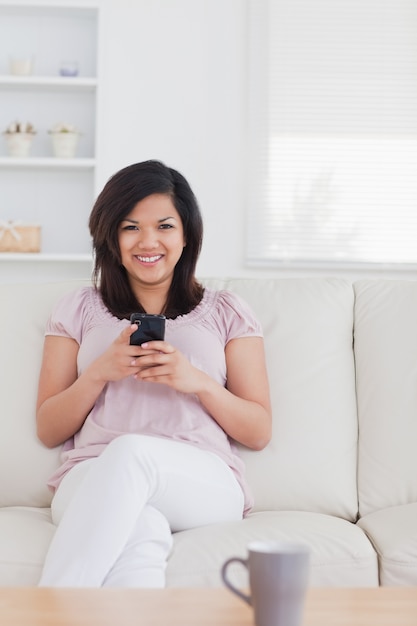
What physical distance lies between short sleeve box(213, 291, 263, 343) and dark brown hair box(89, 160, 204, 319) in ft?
0.24

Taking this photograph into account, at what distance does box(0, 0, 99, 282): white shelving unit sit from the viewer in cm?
414

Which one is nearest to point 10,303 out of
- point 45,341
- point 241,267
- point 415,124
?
point 45,341

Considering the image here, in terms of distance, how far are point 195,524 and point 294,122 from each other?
9.33 ft

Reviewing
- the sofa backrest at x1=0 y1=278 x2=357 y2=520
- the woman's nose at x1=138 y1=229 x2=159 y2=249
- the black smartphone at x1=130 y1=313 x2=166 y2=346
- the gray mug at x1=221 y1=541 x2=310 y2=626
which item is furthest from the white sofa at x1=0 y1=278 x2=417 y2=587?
the gray mug at x1=221 y1=541 x2=310 y2=626

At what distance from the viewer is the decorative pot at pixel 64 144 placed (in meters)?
4.01

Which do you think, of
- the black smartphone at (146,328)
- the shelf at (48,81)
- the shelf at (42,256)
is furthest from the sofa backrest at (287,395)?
the shelf at (48,81)

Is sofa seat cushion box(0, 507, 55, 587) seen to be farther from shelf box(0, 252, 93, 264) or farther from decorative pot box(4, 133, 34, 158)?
decorative pot box(4, 133, 34, 158)

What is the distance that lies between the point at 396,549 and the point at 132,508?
21.1 inches

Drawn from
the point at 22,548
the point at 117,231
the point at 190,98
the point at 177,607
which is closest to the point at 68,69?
the point at 190,98

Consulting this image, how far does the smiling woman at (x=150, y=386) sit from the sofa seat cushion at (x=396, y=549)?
285 mm

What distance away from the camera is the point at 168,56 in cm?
419

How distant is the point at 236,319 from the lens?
201 cm

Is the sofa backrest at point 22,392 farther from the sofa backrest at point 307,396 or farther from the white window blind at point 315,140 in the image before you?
the white window blind at point 315,140

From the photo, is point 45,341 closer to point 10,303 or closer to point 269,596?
point 10,303
